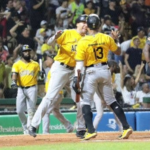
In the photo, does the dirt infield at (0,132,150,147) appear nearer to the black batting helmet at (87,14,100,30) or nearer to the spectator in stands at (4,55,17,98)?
the black batting helmet at (87,14,100,30)

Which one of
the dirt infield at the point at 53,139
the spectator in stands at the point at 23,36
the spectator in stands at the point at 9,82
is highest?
the spectator in stands at the point at 23,36

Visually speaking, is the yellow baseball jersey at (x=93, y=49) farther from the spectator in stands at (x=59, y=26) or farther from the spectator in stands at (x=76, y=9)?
the spectator in stands at (x=76, y=9)

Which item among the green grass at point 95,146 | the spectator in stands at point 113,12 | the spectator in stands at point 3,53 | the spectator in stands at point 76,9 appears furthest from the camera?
the spectator in stands at point 113,12

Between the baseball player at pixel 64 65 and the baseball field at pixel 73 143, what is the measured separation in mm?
447

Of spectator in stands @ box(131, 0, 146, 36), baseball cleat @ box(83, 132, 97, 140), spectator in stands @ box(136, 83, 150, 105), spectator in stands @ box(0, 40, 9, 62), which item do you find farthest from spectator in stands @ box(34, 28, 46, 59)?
baseball cleat @ box(83, 132, 97, 140)

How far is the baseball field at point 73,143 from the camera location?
33.4 feet

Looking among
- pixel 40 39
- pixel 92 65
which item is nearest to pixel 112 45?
pixel 92 65

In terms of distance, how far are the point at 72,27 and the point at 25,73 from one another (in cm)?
584

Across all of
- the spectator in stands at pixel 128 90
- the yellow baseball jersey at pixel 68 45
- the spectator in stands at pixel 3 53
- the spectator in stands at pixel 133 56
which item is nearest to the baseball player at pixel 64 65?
the yellow baseball jersey at pixel 68 45

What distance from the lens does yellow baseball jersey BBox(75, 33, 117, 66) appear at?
11312mm

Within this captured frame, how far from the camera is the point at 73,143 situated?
36.1 feet

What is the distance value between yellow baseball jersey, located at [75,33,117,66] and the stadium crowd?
20.2ft

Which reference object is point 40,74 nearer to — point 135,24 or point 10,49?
point 10,49

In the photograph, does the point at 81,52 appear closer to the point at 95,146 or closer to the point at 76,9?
the point at 95,146
